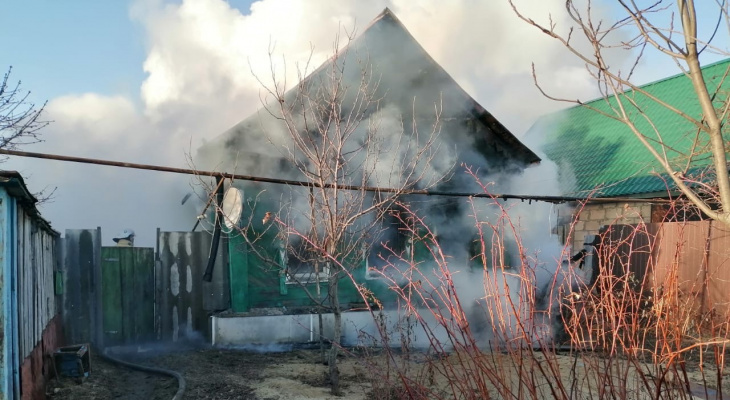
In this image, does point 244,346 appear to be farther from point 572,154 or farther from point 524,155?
point 572,154

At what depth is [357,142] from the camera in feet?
37.3

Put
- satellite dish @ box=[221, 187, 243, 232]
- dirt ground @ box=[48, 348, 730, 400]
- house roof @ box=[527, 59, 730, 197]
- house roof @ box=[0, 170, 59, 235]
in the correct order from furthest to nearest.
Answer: house roof @ box=[527, 59, 730, 197] → satellite dish @ box=[221, 187, 243, 232] → dirt ground @ box=[48, 348, 730, 400] → house roof @ box=[0, 170, 59, 235]

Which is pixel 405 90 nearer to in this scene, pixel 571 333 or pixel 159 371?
pixel 159 371

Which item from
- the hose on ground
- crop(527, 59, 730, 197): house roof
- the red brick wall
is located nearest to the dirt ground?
the hose on ground

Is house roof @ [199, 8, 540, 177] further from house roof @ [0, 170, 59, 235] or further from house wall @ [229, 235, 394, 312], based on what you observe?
house roof @ [0, 170, 59, 235]

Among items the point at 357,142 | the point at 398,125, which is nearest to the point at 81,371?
the point at 357,142

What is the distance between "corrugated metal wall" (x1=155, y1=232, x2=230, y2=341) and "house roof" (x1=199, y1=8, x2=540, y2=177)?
1909mm

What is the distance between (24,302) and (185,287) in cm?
489

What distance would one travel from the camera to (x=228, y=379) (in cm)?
754

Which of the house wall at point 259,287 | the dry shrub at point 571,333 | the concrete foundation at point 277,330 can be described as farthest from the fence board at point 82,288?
the dry shrub at point 571,333

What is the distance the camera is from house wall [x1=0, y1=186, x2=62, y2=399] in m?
5.14

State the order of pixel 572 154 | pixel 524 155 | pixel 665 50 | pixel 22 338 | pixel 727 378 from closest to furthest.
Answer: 1. pixel 665 50
2. pixel 22 338
3. pixel 727 378
4. pixel 524 155
5. pixel 572 154

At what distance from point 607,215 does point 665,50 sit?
563 inches

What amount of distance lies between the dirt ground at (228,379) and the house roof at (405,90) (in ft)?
13.5
